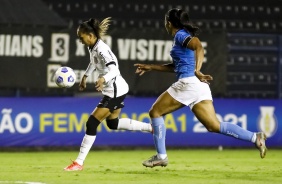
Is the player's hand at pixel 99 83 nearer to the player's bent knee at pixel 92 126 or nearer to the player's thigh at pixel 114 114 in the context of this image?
the player's bent knee at pixel 92 126

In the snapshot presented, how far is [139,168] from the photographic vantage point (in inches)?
462

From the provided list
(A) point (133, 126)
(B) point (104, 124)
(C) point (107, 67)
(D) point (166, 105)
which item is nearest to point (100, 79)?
(C) point (107, 67)

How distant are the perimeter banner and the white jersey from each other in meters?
5.25

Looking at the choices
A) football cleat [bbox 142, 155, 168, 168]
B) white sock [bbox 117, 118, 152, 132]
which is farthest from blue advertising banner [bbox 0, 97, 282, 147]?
football cleat [bbox 142, 155, 168, 168]

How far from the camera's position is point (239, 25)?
20.5m

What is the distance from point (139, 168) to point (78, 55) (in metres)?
5.49

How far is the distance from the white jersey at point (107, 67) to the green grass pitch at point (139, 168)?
1047 millimetres

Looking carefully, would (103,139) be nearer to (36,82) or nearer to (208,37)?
(36,82)

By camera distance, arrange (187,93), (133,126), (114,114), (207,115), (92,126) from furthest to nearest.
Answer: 1. (133,126)
2. (114,114)
3. (92,126)
4. (187,93)
5. (207,115)

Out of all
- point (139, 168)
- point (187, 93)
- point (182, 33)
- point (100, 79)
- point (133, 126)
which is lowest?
point (139, 168)

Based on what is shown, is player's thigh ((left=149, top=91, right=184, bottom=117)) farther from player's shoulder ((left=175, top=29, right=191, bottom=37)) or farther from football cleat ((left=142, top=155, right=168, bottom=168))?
player's shoulder ((left=175, top=29, right=191, bottom=37))

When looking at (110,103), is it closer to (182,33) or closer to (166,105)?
(166,105)

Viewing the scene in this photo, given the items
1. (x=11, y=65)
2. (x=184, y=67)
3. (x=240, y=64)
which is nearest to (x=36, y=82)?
(x=11, y=65)

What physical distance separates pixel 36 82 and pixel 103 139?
175 cm
